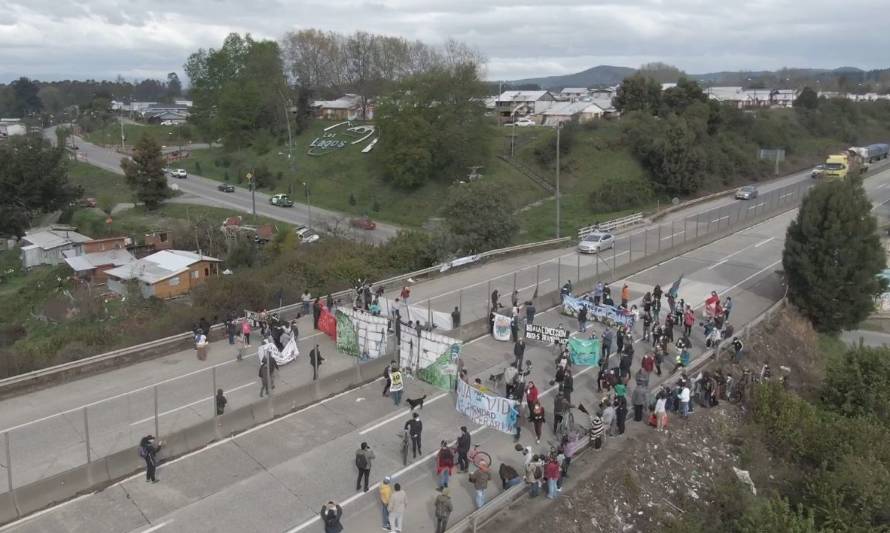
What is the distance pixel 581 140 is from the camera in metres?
78.3

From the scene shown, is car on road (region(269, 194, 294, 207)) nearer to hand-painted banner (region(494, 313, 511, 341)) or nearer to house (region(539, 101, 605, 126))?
house (region(539, 101, 605, 126))

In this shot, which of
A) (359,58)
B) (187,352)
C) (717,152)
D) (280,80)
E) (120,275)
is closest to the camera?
(187,352)

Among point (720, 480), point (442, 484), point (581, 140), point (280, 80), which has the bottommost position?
point (720, 480)

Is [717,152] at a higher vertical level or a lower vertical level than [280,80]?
lower

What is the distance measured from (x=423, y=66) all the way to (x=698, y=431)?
110863mm

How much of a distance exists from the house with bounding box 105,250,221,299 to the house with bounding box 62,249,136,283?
4.16m

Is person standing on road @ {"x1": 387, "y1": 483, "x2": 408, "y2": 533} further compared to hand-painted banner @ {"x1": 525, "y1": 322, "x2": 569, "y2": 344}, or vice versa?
hand-painted banner @ {"x1": 525, "y1": 322, "x2": 569, "y2": 344}

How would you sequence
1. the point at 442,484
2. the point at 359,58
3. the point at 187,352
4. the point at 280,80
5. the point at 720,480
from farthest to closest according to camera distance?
the point at 359,58 → the point at 280,80 → the point at 187,352 → the point at 720,480 → the point at 442,484

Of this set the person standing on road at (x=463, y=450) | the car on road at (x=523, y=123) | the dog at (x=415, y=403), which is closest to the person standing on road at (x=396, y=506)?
the person standing on road at (x=463, y=450)

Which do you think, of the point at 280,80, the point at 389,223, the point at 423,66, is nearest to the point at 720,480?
the point at 389,223

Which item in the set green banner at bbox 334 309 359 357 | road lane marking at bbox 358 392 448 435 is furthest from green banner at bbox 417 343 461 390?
green banner at bbox 334 309 359 357

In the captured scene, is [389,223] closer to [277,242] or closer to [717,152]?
[277,242]

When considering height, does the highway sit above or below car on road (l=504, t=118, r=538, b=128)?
below

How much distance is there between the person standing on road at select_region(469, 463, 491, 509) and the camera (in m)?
14.6
